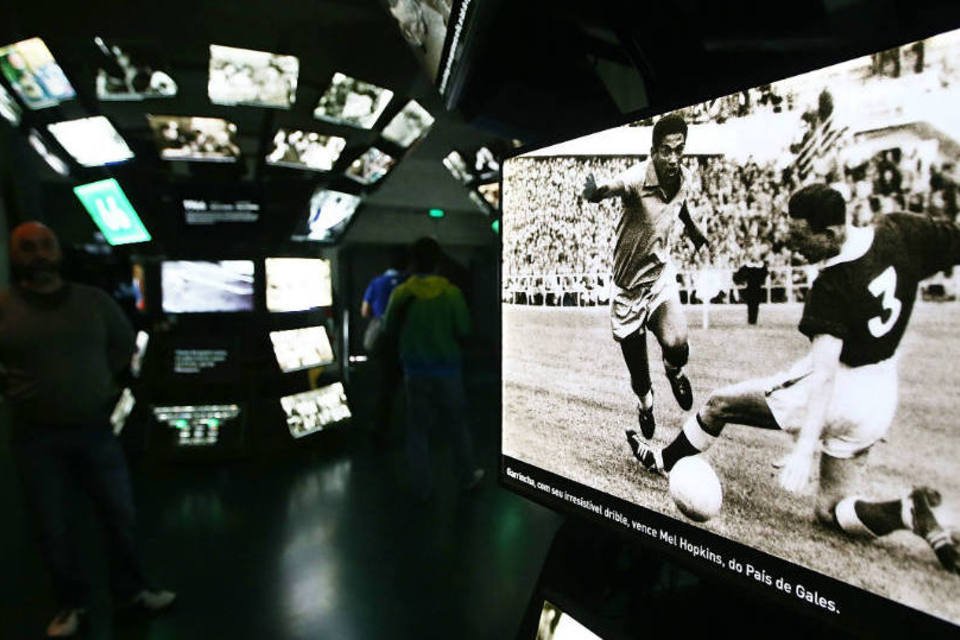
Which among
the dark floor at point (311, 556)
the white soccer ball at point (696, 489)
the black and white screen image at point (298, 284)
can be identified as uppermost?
the black and white screen image at point (298, 284)

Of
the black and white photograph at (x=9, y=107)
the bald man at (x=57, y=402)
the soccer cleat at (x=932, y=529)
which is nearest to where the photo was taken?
the soccer cleat at (x=932, y=529)

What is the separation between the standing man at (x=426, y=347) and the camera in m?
3.64

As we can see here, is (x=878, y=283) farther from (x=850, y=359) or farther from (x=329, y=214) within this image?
(x=329, y=214)

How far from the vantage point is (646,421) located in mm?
1305

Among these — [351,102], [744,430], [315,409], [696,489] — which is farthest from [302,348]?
[744,430]

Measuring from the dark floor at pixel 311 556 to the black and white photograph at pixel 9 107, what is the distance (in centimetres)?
264

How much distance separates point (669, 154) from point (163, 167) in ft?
14.9

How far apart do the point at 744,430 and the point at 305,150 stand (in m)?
4.46

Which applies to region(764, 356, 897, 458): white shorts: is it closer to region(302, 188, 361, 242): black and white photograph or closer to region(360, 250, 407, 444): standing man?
region(360, 250, 407, 444): standing man

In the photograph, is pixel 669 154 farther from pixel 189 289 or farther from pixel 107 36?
pixel 107 36

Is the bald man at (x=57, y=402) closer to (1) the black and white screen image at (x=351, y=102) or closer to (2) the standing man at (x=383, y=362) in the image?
(2) the standing man at (x=383, y=362)

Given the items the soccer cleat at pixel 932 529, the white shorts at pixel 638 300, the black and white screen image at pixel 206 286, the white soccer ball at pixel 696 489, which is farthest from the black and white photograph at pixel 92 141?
the soccer cleat at pixel 932 529

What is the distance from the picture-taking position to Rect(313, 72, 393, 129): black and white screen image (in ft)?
15.3

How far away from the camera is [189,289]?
15.5 ft
